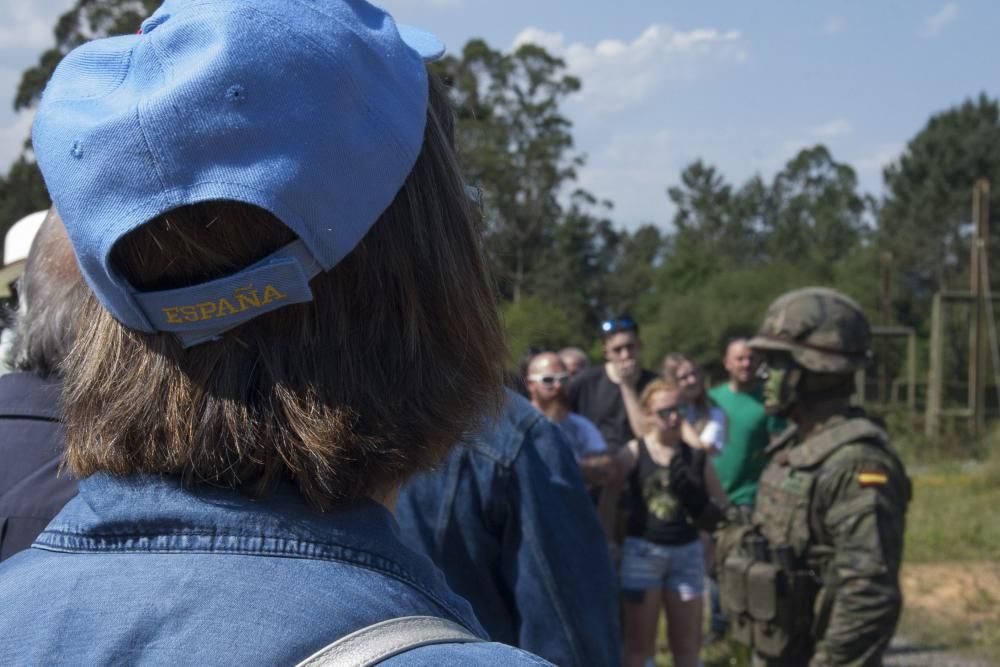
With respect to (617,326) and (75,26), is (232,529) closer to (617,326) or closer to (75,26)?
(617,326)

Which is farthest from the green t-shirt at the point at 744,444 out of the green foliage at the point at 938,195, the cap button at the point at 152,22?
the green foliage at the point at 938,195

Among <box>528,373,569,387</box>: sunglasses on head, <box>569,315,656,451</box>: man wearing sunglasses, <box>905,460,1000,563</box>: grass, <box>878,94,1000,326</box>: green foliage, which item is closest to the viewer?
<box>528,373,569,387</box>: sunglasses on head

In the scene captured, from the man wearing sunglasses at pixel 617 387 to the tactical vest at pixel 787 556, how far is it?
2.18m

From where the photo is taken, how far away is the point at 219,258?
3.14 feet

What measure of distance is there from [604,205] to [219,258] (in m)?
57.9

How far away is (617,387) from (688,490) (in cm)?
133

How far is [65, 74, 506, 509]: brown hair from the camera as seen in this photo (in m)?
0.96

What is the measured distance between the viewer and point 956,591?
27.5 ft

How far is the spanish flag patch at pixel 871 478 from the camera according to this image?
149 inches

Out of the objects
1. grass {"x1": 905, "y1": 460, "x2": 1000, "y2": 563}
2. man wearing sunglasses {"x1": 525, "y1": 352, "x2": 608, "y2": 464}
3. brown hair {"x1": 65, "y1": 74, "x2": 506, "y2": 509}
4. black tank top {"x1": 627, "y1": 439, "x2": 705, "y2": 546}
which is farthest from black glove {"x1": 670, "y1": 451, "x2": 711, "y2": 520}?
brown hair {"x1": 65, "y1": 74, "x2": 506, "y2": 509}

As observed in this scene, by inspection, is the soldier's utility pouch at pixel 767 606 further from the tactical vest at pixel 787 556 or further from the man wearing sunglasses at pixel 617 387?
the man wearing sunglasses at pixel 617 387

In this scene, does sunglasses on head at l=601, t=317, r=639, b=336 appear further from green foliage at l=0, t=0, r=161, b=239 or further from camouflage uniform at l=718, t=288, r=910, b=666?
green foliage at l=0, t=0, r=161, b=239

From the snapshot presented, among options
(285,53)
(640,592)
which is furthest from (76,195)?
(640,592)

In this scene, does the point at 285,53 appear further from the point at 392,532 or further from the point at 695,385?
the point at 695,385
